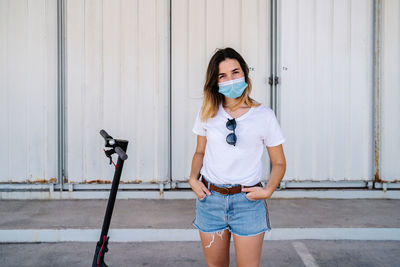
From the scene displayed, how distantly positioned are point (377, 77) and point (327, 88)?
0.69 m

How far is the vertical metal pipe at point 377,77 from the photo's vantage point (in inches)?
208

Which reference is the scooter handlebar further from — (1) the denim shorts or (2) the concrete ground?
(2) the concrete ground

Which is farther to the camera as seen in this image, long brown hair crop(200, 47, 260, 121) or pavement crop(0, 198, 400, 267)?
pavement crop(0, 198, 400, 267)

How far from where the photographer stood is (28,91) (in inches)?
207

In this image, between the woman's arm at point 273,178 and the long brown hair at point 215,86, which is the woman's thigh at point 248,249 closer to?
the woman's arm at point 273,178

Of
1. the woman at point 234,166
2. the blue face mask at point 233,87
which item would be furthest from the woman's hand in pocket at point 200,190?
the blue face mask at point 233,87

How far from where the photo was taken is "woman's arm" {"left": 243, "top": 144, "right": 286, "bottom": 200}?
2.04 m

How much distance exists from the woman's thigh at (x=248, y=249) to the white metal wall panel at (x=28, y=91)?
386cm

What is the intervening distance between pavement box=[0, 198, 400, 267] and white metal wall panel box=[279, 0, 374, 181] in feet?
2.45

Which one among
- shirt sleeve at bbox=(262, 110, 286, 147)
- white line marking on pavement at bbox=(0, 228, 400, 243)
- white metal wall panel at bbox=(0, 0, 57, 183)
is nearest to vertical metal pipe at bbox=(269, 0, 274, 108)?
white line marking on pavement at bbox=(0, 228, 400, 243)

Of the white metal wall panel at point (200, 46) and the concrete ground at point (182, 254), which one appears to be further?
the white metal wall panel at point (200, 46)

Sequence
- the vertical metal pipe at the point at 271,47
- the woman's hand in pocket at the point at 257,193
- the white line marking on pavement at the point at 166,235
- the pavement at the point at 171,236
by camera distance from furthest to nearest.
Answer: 1. the vertical metal pipe at the point at 271,47
2. the white line marking on pavement at the point at 166,235
3. the pavement at the point at 171,236
4. the woman's hand in pocket at the point at 257,193

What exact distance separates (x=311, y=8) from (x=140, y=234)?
3.65 m

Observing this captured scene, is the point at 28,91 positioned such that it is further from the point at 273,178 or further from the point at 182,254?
the point at 273,178
